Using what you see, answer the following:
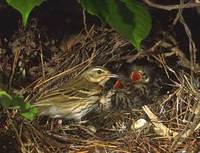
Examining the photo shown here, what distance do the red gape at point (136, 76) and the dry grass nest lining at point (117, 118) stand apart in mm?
153

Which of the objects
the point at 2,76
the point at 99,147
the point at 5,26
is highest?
the point at 5,26

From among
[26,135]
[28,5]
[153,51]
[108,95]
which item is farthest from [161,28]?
[28,5]

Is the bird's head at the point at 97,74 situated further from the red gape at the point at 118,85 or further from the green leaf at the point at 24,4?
the green leaf at the point at 24,4

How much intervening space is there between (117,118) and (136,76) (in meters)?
0.49

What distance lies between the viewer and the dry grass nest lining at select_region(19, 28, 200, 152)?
4031mm

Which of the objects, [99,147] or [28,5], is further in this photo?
[99,147]

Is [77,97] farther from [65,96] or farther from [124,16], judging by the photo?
[124,16]

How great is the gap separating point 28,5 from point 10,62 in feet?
5.33

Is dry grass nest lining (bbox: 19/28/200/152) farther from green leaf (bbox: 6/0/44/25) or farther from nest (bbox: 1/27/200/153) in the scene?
green leaf (bbox: 6/0/44/25)

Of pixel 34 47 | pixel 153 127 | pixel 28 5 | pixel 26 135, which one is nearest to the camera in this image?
pixel 28 5

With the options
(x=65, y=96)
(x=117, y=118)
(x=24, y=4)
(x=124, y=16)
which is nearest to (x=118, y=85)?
(x=117, y=118)

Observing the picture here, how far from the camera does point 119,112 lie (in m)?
4.72

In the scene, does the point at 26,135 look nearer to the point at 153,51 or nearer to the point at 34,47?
the point at 34,47

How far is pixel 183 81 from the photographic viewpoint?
4555mm
